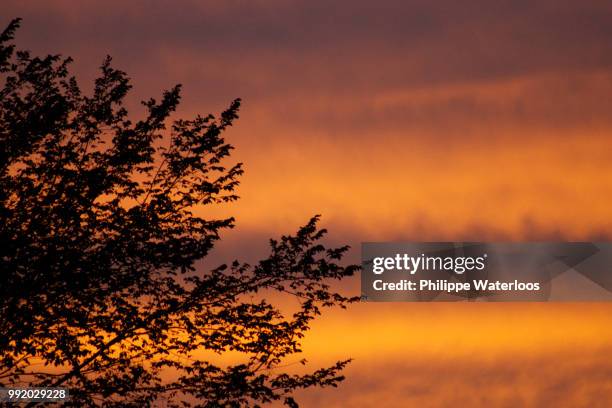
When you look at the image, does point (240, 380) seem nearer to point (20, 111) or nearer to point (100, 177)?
point (100, 177)

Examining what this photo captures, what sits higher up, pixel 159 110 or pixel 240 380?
pixel 159 110

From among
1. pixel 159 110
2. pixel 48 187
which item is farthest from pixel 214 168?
pixel 48 187

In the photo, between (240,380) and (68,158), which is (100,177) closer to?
(68,158)

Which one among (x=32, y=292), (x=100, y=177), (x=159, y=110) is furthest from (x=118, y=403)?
(x=159, y=110)

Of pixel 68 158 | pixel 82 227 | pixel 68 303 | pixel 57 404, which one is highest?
pixel 68 158

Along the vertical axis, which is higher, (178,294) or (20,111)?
(20,111)

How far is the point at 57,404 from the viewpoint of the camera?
1636cm

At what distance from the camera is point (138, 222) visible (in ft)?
54.2

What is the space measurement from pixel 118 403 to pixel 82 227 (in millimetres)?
2741

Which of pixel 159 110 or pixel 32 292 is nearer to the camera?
pixel 32 292

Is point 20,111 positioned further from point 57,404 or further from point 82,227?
point 57,404

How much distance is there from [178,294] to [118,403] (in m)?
1.88

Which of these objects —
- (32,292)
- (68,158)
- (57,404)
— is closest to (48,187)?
(68,158)

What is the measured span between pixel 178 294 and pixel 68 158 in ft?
8.92
